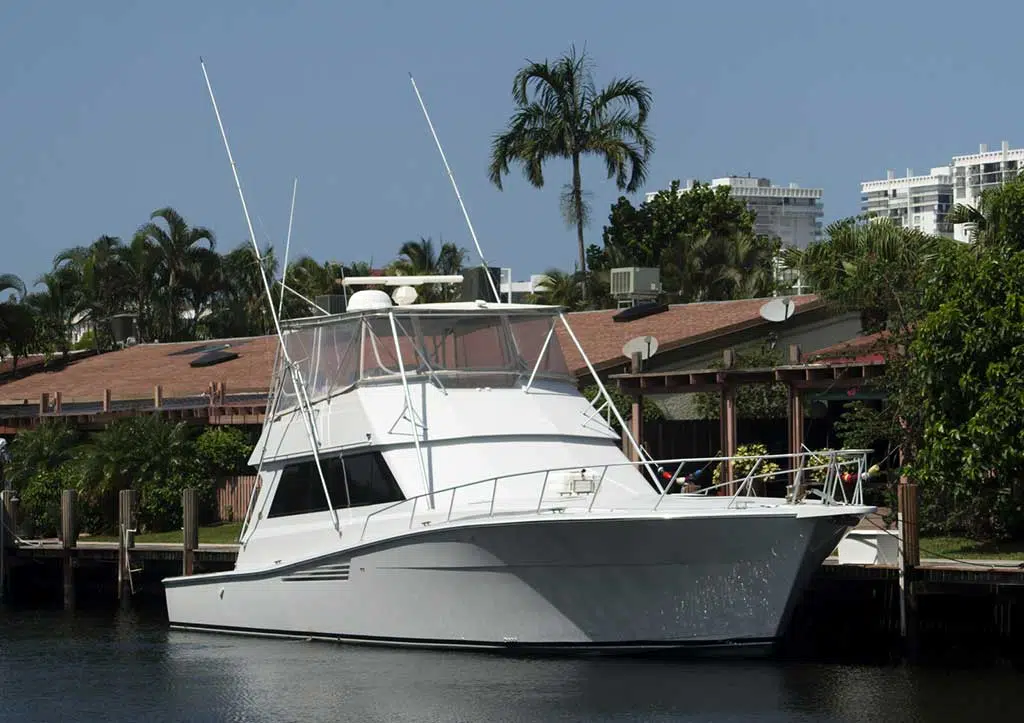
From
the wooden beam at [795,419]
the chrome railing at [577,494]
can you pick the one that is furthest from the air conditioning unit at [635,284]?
the chrome railing at [577,494]

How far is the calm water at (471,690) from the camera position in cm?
1783

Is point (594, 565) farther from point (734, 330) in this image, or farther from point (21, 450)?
point (21, 450)

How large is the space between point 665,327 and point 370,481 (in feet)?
49.1

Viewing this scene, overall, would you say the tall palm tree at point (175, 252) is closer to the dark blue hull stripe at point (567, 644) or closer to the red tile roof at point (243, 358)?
the red tile roof at point (243, 358)

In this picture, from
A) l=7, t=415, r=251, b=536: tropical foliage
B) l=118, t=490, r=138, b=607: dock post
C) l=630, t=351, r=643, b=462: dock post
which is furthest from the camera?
l=7, t=415, r=251, b=536: tropical foliage

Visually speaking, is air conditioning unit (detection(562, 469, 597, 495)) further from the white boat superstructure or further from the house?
the house

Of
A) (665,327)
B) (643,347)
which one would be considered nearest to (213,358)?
(665,327)

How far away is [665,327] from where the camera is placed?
35.7 metres

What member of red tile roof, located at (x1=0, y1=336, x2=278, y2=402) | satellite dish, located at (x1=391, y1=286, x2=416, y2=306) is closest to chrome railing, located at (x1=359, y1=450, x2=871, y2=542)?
satellite dish, located at (x1=391, y1=286, x2=416, y2=306)

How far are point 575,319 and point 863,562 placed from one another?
17.9 metres

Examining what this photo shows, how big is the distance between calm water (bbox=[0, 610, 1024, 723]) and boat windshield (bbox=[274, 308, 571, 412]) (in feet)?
12.5

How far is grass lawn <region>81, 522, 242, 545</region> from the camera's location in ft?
98.5

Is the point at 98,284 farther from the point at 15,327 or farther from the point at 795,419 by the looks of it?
the point at 795,419

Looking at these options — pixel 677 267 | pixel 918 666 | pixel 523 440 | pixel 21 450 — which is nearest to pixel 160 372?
pixel 21 450
